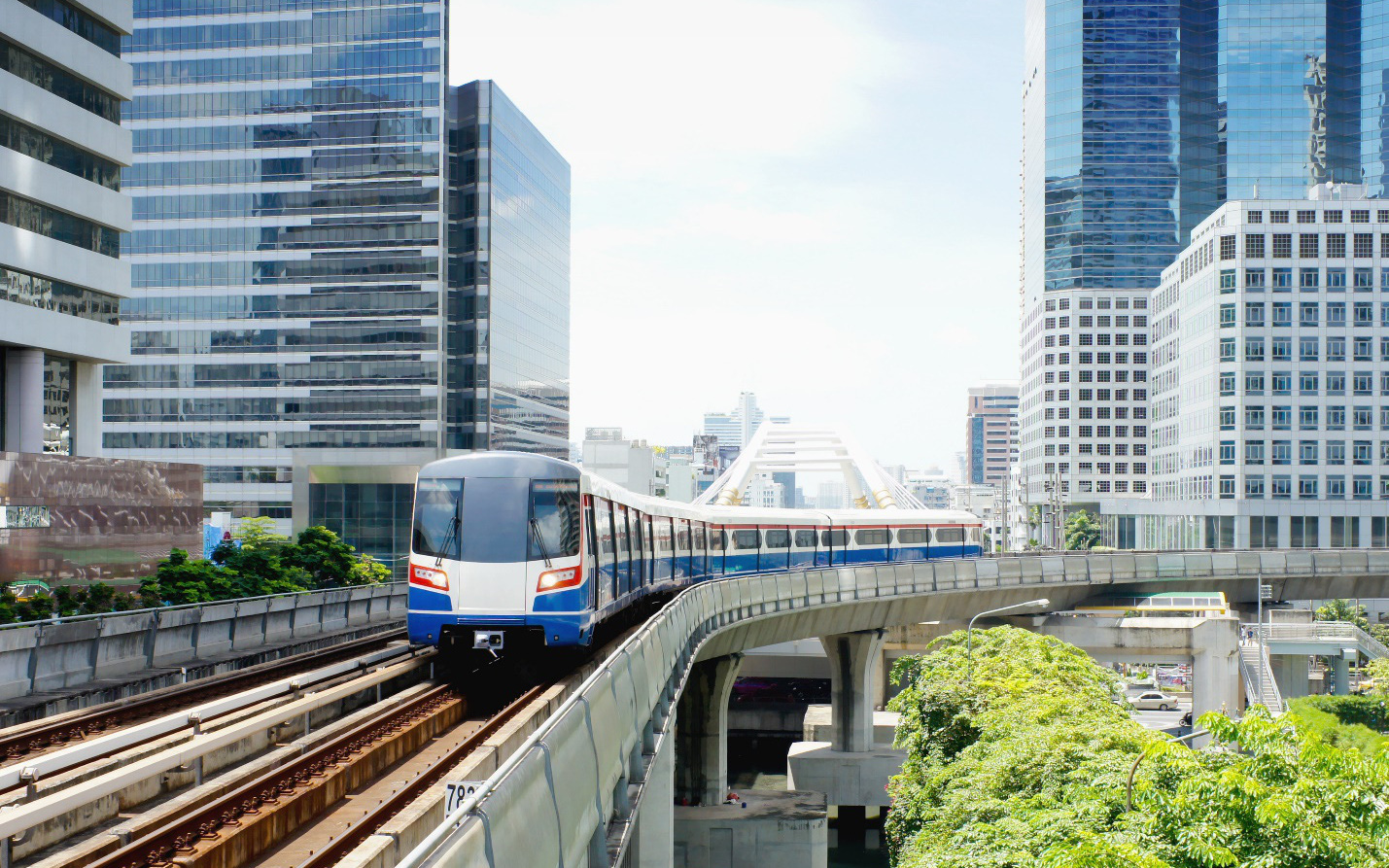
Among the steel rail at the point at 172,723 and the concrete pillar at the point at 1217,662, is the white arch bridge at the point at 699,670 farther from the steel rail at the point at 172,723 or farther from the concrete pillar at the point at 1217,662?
the steel rail at the point at 172,723

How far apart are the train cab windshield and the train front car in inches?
0.6

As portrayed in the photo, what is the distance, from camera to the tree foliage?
1345cm

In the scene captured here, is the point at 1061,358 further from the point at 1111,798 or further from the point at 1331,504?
the point at 1111,798

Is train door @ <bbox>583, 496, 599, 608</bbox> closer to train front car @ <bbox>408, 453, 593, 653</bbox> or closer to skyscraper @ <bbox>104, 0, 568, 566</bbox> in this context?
train front car @ <bbox>408, 453, 593, 653</bbox>

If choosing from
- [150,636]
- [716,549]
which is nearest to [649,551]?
[150,636]

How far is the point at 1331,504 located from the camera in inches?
3937

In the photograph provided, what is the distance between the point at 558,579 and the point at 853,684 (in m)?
39.1

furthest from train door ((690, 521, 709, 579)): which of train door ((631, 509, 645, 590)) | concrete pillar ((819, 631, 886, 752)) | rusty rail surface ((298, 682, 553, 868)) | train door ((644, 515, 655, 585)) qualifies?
rusty rail surface ((298, 682, 553, 868))

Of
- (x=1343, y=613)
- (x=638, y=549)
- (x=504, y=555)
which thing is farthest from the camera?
(x=1343, y=613)

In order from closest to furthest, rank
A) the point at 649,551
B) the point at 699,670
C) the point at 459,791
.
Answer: the point at 459,791
the point at 649,551
the point at 699,670

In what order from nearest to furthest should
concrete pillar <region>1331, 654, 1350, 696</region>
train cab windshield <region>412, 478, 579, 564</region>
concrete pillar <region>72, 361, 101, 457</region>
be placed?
1. train cab windshield <region>412, 478, 579, 564</region>
2. concrete pillar <region>72, 361, 101, 457</region>
3. concrete pillar <region>1331, 654, 1350, 696</region>

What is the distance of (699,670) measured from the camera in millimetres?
48375

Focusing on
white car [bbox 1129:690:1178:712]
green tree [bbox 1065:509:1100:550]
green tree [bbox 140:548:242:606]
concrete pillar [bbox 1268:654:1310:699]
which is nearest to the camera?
green tree [bbox 140:548:242:606]

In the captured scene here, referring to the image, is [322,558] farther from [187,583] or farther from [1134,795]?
[1134,795]
